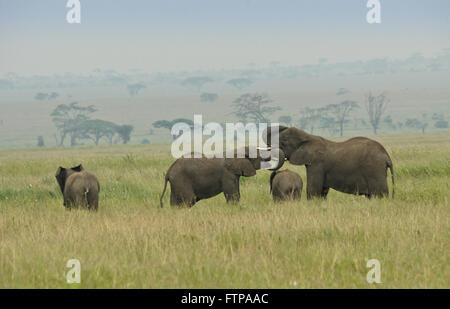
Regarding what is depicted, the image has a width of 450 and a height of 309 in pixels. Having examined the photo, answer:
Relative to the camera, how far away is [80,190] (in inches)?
460

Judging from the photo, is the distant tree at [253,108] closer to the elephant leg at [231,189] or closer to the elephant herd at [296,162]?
the elephant herd at [296,162]

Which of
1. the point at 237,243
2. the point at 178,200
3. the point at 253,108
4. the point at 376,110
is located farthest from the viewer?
the point at 376,110

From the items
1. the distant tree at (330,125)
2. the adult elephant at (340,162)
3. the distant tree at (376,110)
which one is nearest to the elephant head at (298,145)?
the adult elephant at (340,162)

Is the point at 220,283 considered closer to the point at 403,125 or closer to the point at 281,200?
the point at 281,200

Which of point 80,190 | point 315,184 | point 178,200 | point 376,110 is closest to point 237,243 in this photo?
point 178,200

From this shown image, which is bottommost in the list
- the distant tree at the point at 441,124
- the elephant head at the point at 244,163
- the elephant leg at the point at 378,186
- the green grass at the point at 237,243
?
the distant tree at the point at 441,124

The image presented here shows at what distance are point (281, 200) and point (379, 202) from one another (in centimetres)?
202

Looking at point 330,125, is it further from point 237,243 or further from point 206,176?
point 237,243

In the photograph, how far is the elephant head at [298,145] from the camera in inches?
476

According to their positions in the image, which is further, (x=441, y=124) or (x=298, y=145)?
(x=441, y=124)

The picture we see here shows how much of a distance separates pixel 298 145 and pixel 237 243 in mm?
4165

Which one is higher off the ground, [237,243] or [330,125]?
[237,243]

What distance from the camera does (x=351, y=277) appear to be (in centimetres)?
698
